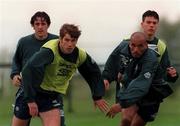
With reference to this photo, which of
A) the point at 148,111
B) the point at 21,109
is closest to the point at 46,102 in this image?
the point at 21,109

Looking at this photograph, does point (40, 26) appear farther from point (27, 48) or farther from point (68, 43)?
point (68, 43)

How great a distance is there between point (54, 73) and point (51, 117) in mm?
496

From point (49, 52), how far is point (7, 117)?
9769 millimetres

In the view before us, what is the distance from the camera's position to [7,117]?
62.0ft

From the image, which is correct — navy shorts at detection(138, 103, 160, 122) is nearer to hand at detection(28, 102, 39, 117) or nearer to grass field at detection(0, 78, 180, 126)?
hand at detection(28, 102, 39, 117)

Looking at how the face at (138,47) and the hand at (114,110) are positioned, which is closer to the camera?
the face at (138,47)

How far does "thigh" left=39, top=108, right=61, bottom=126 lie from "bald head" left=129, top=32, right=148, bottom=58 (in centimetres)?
112

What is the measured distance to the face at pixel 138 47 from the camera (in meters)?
9.71

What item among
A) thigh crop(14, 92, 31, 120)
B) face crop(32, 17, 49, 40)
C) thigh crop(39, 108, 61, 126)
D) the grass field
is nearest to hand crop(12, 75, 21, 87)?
thigh crop(14, 92, 31, 120)

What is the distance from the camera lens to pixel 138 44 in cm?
974

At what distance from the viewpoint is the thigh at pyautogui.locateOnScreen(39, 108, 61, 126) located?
9.46 m

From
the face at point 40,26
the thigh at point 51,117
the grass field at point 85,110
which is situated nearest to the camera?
the thigh at point 51,117

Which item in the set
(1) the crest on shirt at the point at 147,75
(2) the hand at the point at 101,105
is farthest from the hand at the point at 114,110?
(1) the crest on shirt at the point at 147,75

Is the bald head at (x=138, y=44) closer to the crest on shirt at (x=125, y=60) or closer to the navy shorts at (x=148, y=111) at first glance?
the crest on shirt at (x=125, y=60)
